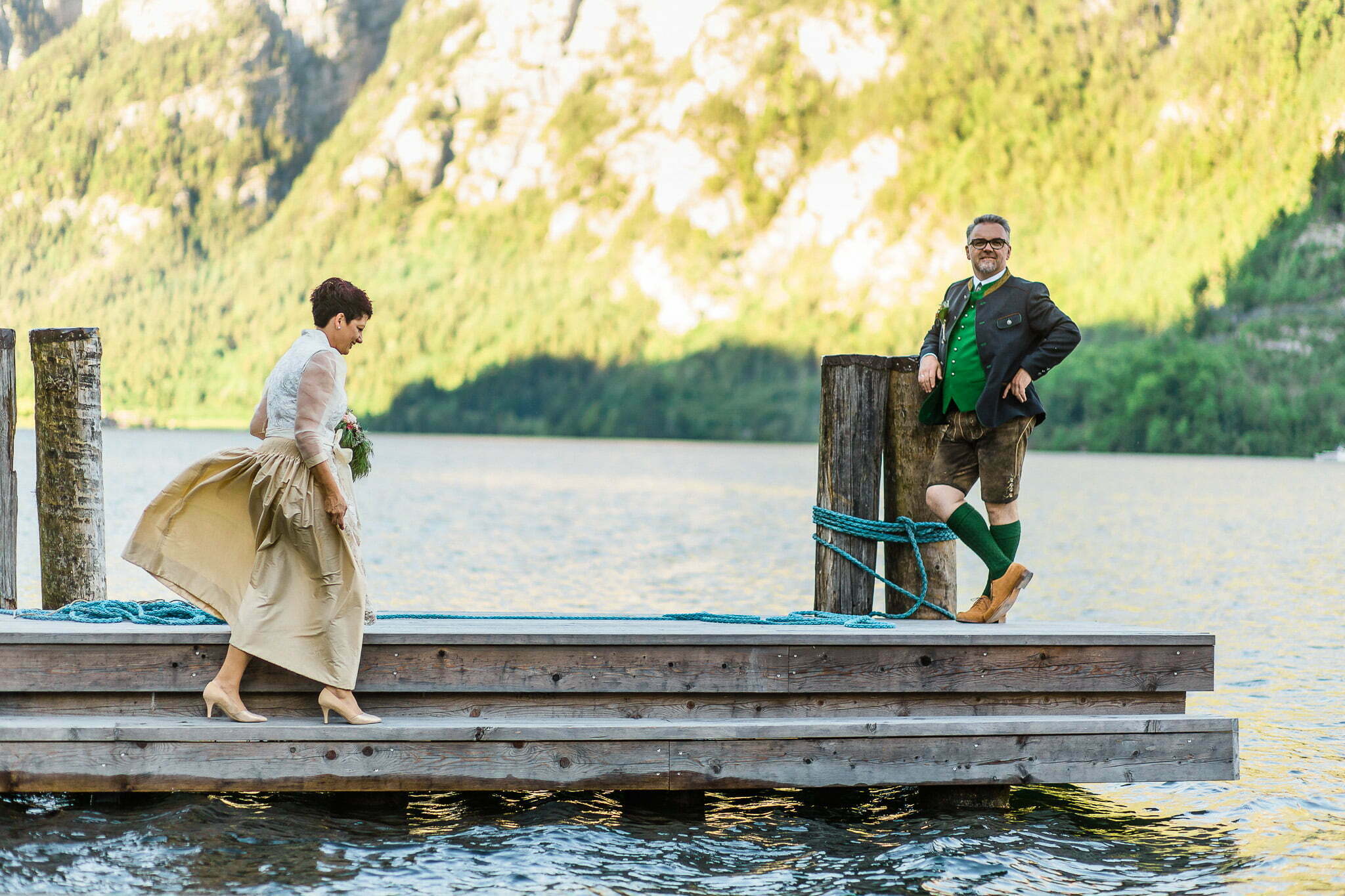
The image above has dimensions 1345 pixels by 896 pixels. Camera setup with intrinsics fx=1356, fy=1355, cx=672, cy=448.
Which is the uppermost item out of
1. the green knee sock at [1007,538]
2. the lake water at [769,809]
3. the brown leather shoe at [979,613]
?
the green knee sock at [1007,538]

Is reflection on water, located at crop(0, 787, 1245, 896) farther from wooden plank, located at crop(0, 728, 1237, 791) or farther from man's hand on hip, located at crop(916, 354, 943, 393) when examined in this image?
man's hand on hip, located at crop(916, 354, 943, 393)

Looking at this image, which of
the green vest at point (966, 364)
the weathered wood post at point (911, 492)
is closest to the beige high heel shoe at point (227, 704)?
the weathered wood post at point (911, 492)

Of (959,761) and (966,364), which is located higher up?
(966,364)

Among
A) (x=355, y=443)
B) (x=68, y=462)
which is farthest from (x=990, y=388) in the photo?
(x=68, y=462)

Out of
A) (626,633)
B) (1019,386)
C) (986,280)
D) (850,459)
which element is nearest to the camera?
(626,633)

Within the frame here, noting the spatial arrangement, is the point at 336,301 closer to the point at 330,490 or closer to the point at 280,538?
the point at 330,490

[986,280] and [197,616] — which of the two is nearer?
[197,616]

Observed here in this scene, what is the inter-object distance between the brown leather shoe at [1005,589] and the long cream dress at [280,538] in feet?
13.0

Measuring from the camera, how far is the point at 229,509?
7.55m

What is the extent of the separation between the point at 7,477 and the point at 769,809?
19.1ft

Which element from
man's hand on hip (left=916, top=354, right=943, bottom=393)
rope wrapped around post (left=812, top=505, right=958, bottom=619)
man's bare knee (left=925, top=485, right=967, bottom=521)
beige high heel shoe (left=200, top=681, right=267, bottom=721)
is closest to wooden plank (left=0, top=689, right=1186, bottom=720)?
beige high heel shoe (left=200, top=681, right=267, bottom=721)

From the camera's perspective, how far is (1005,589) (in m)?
8.70

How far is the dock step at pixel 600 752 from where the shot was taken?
716 cm

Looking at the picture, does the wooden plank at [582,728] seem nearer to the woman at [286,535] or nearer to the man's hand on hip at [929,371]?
the woman at [286,535]
